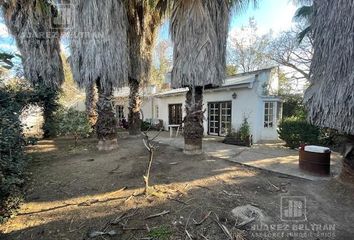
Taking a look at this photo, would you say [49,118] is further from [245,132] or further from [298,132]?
[298,132]

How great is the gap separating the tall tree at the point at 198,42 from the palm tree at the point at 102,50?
259 centimetres

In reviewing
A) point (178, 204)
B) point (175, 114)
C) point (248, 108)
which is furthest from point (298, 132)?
point (175, 114)

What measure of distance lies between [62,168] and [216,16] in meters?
8.04

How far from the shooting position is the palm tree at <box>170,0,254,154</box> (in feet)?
27.9

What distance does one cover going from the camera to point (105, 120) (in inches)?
414

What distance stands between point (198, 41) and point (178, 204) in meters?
5.96

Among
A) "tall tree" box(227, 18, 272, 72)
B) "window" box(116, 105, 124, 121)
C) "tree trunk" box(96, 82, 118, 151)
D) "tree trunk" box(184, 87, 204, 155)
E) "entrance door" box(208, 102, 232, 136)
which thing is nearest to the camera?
"tree trunk" box(184, 87, 204, 155)

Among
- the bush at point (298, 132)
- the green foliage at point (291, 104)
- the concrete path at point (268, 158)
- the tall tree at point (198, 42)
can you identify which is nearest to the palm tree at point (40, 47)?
the tall tree at point (198, 42)

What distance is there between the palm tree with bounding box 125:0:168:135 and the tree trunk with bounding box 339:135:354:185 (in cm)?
1037

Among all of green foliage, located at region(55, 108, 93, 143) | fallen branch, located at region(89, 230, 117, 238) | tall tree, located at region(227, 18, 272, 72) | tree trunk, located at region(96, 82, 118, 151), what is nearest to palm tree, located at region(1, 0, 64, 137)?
green foliage, located at region(55, 108, 93, 143)

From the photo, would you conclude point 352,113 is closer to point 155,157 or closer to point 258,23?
point 155,157

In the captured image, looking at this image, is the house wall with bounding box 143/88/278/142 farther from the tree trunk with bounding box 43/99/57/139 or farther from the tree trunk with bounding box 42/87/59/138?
the tree trunk with bounding box 43/99/57/139

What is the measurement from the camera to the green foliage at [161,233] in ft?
13.3

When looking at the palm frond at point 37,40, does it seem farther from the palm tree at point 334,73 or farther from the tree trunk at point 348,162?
the tree trunk at point 348,162
